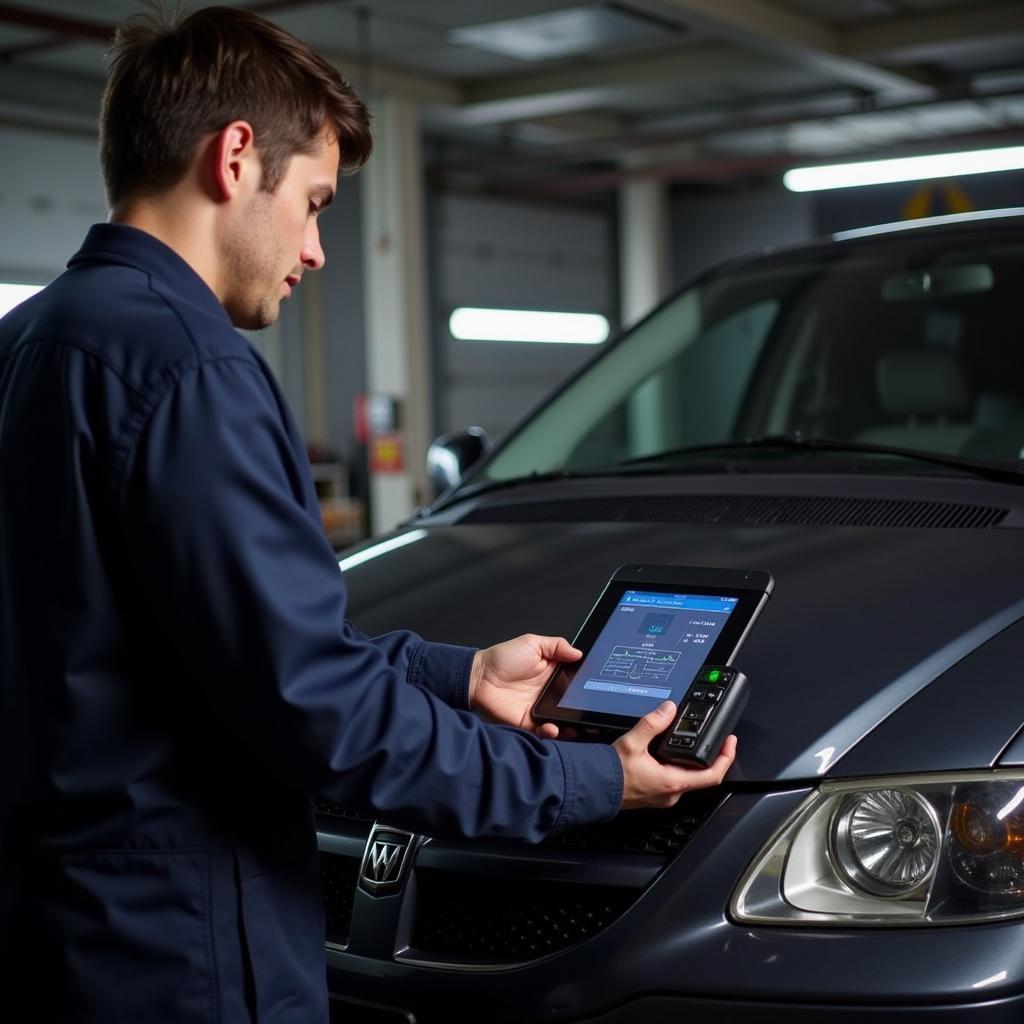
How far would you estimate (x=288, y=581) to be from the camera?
1.34 meters

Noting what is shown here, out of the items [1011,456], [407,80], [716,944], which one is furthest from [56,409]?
[407,80]

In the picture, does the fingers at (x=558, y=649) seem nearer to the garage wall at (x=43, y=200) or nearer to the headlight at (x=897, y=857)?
the headlight at (x=897, y=857)

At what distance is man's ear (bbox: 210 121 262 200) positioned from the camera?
1.41m

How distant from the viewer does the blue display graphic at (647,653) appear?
1.68m

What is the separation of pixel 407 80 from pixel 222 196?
1112cm

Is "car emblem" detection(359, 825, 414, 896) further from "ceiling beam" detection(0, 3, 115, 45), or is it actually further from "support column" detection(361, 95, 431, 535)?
"support column" detection(361, 95, 431, 535)

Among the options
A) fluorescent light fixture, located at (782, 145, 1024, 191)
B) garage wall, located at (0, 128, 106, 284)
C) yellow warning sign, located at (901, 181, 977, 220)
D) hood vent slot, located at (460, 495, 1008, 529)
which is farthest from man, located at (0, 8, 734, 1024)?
fluorescent light fixture, located at (782, 145, 1024, 191)

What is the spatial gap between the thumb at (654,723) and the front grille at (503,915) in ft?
0.59

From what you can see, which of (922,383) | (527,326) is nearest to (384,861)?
(922,383)

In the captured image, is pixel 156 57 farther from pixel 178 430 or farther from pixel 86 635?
pixel 86 635

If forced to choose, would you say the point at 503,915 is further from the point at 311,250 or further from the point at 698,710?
the point at 311,250

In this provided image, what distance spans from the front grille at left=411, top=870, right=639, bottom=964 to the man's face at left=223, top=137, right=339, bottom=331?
2.34ft

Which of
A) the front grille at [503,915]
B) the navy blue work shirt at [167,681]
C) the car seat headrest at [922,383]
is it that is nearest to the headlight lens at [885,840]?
the front grille at [503,915]

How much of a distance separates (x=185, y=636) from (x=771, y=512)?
1129 mm
